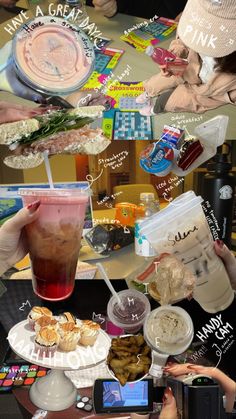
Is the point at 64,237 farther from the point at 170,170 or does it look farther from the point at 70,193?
the point at 170,170

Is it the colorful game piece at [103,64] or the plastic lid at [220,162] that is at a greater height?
the colorful game piece at [103,64]

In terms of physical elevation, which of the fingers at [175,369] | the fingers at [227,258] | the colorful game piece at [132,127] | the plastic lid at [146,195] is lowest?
the fingers at [175,369]

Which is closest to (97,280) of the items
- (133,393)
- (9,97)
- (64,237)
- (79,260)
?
(79,260)

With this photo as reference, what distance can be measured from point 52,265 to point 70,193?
0.17 m

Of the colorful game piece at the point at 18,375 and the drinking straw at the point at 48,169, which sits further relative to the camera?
the colorful game piece at the point at 18,375

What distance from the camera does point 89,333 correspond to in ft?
3.65

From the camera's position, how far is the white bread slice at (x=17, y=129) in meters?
0.96

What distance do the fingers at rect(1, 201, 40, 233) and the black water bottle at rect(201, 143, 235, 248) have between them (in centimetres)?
40

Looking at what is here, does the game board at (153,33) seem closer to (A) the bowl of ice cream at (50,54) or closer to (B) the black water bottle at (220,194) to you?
(A) the bowl of ice cream at (50,54)

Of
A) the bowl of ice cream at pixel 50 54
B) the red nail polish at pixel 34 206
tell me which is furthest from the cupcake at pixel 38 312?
the bowl of ice cream at pixel 50 54

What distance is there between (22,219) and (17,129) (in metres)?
0.20

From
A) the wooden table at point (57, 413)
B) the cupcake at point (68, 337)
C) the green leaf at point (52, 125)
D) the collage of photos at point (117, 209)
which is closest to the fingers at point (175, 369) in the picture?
the collage of photos at point (117, 209)

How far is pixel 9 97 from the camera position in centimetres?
98

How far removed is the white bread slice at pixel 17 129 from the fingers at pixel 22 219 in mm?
149
